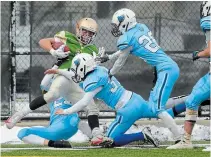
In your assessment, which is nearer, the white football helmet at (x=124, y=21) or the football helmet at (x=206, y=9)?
the football helmet at (x=206, y=9)

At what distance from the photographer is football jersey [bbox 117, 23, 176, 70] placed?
36.5 ft

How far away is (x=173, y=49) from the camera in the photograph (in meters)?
14.2

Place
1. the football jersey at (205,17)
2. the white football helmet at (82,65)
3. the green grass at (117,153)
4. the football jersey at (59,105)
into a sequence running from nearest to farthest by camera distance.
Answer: the green grass at (117,153)
the football jersey at (205,17)
the white football helmet at (82,65)
the football jersey at (59,105)

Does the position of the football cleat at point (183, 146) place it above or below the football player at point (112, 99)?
below

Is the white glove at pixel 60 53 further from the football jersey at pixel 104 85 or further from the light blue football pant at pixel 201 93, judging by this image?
the light blue football pant at pixel 201 93

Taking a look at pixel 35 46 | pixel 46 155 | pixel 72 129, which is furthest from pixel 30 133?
pixel 35 46

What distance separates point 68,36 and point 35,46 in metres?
2.34

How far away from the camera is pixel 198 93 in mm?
10102

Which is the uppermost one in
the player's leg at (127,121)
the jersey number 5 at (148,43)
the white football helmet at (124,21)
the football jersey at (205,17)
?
→ the football jersey at (205,17)

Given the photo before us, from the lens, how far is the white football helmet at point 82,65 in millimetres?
10523

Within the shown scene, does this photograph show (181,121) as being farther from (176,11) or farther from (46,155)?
(46,155)

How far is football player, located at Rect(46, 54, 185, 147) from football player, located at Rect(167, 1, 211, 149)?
47 centimetres

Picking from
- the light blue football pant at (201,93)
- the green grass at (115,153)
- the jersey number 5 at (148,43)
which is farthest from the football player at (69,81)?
the light blue football pant at (201,93)

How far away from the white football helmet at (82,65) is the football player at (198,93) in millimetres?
1099
